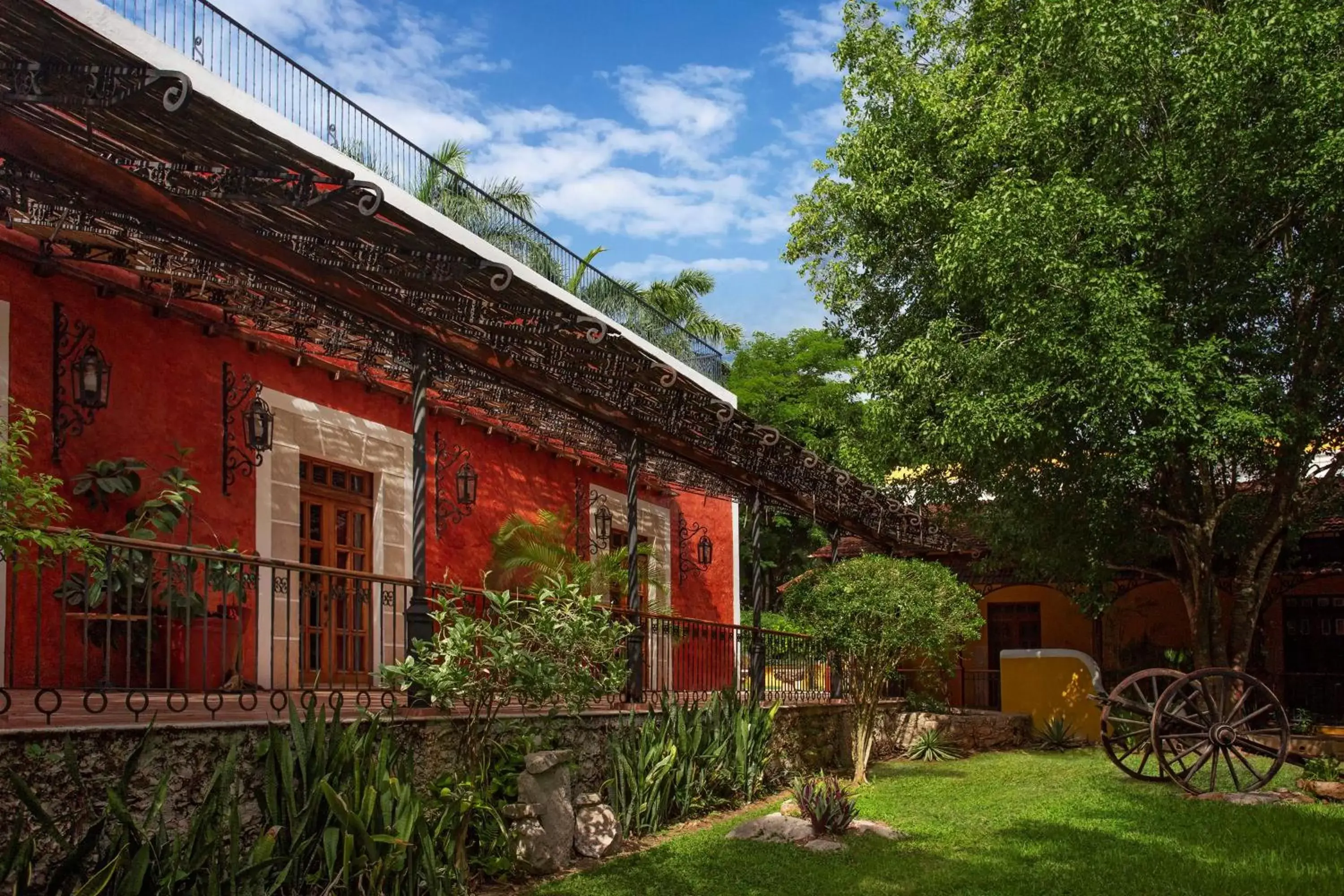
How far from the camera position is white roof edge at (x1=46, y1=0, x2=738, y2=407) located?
7.86 meters

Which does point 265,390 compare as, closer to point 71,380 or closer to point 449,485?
point 71,380

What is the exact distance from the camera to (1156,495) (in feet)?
44.9

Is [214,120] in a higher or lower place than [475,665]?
higher

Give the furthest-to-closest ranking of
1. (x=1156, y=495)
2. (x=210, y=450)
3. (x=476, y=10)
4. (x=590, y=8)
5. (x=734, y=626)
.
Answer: (x=476, y=10), (x=590, y=8), (x=1156, y=495), (x=734, y=626), (x=210, y=450)

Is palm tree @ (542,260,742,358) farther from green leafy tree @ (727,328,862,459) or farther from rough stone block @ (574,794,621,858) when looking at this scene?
rough stone block @ (574,794,621,858)

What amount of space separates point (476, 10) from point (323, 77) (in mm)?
7372

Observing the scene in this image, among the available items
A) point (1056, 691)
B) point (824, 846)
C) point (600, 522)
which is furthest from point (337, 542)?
point (1056, 691)

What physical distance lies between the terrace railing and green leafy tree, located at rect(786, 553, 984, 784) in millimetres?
1290

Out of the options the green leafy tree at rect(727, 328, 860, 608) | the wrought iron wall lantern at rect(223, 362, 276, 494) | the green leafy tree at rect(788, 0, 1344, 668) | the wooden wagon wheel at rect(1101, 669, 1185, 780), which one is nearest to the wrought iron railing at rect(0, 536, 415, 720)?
the wrought iron wall lantern at rect(223, 362, 276, 494)

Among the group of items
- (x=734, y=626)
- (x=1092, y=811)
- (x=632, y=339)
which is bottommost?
(x=1092, y=811)

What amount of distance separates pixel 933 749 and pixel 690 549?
14.5ft

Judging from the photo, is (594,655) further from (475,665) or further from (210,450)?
(210,450)

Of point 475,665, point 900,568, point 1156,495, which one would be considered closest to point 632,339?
point 900,568

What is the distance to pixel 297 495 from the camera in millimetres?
9734
